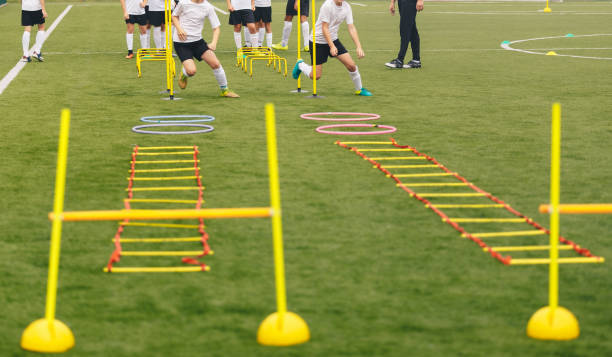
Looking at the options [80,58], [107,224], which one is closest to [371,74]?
[80,58]

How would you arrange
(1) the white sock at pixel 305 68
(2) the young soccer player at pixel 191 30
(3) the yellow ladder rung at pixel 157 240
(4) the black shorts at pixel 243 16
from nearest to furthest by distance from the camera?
(3) the yellow ladder rung at pixel 157 240 → (2) the young soccer player at pixel 191 30 → (1) the white sock at pixel 305 68 → (4) the black shorts at pixel 243 16

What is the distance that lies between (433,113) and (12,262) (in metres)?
7.09

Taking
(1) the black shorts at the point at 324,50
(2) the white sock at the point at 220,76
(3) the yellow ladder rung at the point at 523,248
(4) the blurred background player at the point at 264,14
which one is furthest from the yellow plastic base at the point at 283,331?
(4) the blurred background player at the point at 264,14

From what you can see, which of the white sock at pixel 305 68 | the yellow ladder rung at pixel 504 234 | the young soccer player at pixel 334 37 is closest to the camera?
the yellow ladder rung at pixel 504 234

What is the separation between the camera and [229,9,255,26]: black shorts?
57.3ft

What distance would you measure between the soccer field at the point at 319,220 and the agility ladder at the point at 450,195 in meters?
0.09

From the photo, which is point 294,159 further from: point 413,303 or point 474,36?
point 474,36

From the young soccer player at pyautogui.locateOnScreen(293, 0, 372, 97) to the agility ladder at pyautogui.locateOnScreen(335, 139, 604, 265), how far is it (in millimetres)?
3335

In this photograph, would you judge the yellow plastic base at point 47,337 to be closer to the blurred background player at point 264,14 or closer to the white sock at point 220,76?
the white sock at point 220,76

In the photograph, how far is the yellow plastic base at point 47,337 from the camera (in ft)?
13.1

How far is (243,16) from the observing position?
17.6 m

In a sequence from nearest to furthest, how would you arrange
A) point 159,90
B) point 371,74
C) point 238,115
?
point 238,115 → point 159,90 → point 371,74

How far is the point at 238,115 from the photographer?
1126 centimetres

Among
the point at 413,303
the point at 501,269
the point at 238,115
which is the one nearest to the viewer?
the point at 413,303
